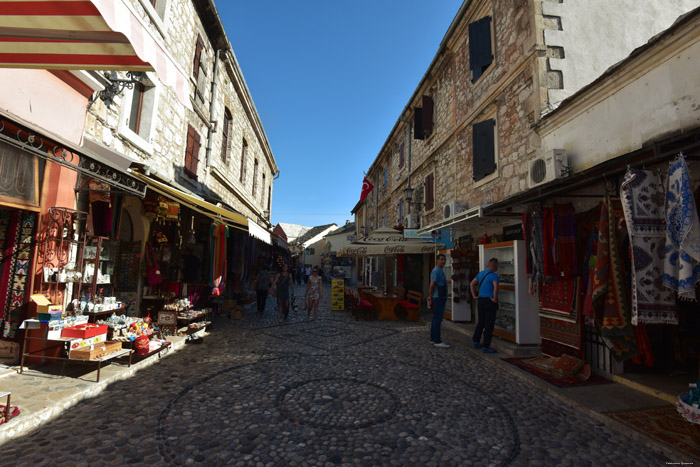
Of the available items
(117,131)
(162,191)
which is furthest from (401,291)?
(117,131)

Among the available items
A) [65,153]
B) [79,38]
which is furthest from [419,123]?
[79,38]

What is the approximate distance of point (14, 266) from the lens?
4.14 meters

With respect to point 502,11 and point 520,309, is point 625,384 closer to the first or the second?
point 520,309

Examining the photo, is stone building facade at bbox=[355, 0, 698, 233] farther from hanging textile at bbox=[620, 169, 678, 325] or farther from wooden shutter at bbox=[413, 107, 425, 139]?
hanging textile at bbox=[620, 169, 678, 325]

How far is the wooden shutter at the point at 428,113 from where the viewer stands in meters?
12.1

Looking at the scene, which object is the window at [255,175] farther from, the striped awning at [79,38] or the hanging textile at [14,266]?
the striped awning at [79,38]

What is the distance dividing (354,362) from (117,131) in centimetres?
576

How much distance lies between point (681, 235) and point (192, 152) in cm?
1004

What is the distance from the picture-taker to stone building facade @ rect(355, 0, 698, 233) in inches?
251

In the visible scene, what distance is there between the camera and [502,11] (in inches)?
305

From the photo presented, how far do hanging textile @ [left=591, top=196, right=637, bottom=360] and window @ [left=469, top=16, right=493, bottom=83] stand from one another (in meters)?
5.85

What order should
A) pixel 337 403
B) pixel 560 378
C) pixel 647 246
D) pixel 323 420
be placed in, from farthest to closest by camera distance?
pixel 560 378 < pixel 337 403 < pixel 647 246 < pixel 323 420

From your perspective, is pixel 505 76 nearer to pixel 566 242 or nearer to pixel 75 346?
pixel 566 242

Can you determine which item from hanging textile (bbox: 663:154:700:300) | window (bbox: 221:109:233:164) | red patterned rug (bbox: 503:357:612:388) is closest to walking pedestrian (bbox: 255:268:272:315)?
window (bbox: 221:109:233:164)
